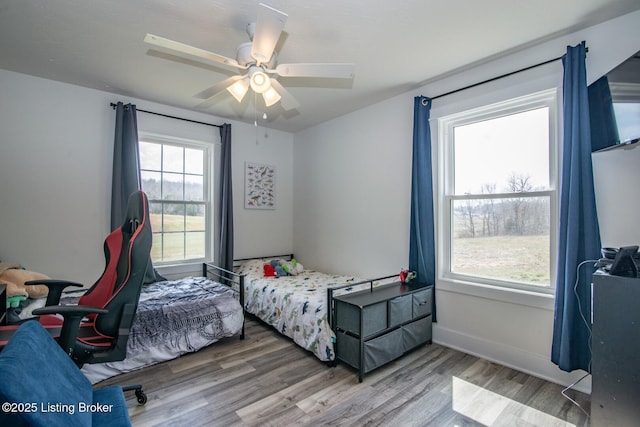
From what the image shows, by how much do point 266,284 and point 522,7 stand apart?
10.9ft

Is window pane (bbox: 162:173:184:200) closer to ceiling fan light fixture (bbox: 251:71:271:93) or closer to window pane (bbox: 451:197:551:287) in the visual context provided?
ceiling fan light fixture (bbox: 251:71:271:93)

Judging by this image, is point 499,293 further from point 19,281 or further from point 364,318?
point 19,281

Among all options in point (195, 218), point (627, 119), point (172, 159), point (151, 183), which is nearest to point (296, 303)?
point (195, 218)

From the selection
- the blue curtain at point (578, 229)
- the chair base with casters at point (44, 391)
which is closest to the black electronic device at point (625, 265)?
the blue curtain at point (578, 229)

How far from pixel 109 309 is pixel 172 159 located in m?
2.55

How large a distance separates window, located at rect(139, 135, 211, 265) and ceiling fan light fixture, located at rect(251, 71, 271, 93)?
228cm

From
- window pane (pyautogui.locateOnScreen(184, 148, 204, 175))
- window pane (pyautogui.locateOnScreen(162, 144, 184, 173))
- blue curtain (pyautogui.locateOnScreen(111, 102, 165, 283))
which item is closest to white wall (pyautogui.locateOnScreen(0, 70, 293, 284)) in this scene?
blue curtain (pyautogui.locateOnScreen(111, 102, 165, 283))

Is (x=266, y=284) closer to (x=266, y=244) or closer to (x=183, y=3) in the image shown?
(x=266, y=244)

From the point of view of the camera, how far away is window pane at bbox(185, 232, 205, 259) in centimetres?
395

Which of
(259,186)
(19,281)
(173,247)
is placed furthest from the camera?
(259,186)

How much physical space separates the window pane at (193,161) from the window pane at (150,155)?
1.02 feet

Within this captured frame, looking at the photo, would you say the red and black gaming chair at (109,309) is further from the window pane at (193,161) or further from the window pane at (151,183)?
the window pane at (193,161)

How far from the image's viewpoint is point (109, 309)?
1.73 meters

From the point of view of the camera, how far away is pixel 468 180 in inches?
117
